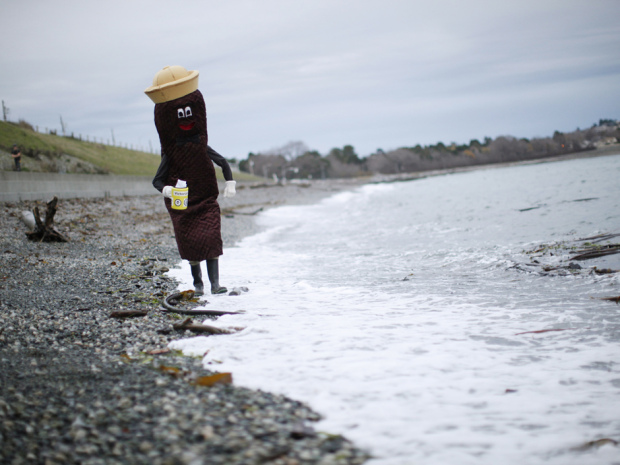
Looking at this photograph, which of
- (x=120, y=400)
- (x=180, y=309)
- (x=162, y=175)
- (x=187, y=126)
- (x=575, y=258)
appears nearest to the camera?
(x=120, y=400)

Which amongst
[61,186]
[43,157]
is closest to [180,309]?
[61,186]

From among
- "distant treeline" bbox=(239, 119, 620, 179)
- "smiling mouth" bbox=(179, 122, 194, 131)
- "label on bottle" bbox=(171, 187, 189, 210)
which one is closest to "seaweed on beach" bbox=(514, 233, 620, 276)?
"label on bottle" bbox=(171, 187, 189, 210)

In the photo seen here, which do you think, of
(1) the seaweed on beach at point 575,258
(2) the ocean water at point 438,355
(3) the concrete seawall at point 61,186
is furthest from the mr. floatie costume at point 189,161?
(3) the concrete seawall at point 61,186

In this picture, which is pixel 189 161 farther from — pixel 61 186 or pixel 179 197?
pixel 61 186

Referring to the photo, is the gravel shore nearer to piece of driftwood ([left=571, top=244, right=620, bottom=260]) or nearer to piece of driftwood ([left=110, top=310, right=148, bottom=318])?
piece of driftwood ([left=110, top=310, right=148, bottom=318])

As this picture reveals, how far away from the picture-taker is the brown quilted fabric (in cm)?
520

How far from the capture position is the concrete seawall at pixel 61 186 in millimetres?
15789

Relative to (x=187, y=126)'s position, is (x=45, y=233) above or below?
below

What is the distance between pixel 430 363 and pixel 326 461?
59.9 inches

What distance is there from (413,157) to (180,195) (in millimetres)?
167796

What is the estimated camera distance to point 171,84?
194 inches

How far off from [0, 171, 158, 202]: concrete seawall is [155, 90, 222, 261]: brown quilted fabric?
42.7 ft

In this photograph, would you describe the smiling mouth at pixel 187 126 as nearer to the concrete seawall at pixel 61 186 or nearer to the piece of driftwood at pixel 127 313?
the piece of driftwood at pixel 127 313

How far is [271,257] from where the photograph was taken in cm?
942
